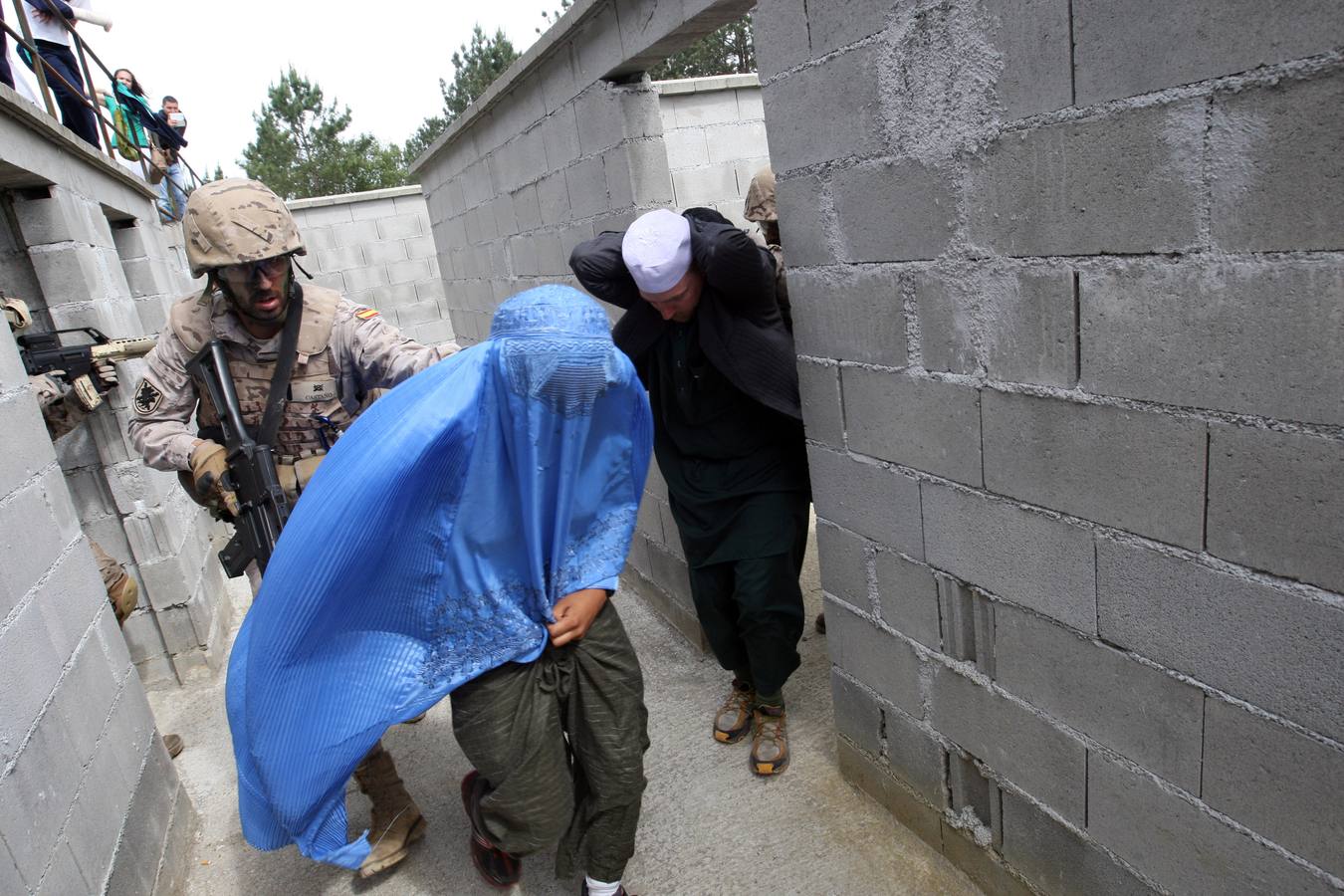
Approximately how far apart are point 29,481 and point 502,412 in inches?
59.5

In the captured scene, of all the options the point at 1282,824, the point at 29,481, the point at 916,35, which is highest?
the point at 916,35

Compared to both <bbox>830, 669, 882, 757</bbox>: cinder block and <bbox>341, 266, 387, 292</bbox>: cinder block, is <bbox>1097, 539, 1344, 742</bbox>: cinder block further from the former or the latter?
<bbox>341, 266, 387, 292</bbox>: cinder block

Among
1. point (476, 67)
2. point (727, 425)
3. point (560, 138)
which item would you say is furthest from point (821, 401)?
point (476, 67)

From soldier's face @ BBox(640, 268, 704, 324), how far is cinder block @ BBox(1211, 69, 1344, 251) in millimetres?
1494

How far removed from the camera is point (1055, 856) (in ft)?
6.32

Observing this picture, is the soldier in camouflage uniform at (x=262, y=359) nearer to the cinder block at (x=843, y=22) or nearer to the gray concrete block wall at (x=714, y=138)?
the cinder block at (x=843, y=22)

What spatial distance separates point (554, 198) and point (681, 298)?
1.60m

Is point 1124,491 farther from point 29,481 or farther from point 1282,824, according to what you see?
point 29,481

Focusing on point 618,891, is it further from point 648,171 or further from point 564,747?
point 648,171

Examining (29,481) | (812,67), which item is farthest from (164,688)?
(812,67)

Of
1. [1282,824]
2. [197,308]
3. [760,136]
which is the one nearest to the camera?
[1282,824]

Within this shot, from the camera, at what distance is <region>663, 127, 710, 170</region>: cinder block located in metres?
5.95

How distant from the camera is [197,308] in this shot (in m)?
2.70

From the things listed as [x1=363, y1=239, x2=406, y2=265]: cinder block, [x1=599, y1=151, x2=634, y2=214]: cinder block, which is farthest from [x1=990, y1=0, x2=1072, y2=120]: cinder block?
[x1=363, y1=239, x2=406, y2=265]: cinder block
